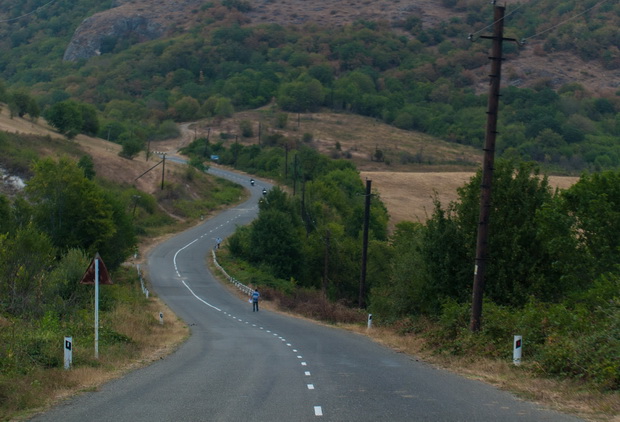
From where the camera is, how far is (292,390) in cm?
1347

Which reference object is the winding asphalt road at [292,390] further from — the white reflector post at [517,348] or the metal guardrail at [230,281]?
the metal guardrail at [230,281]

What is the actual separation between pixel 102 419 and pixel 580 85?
673 feet

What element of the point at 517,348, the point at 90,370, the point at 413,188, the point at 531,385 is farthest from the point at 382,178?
the point at 531,385

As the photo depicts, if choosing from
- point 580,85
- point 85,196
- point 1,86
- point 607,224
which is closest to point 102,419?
point 607,224

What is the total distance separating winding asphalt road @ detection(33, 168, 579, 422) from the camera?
36.4ft

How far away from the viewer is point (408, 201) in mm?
99812

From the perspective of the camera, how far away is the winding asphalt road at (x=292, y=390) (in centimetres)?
1110

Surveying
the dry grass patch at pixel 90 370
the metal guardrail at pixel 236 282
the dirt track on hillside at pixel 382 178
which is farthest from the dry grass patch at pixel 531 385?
the dirt track on hillside at pixel 382 178

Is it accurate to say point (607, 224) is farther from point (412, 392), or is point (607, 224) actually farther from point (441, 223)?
point (412, 392)

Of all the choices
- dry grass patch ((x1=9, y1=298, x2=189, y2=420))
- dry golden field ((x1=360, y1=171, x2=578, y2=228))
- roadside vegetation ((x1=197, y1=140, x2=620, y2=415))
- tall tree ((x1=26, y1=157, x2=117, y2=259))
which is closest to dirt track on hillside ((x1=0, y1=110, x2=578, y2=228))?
dry golden field ((x1=360, y1=171, x2=578, y2=228))

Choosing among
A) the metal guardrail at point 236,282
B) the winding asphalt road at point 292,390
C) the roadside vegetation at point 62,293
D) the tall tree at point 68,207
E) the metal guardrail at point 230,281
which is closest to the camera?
the winding asphalt road at point 292,390

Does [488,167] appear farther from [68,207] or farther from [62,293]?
[68,207]

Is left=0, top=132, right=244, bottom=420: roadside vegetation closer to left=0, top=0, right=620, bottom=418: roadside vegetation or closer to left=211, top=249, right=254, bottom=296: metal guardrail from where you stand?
left=0, top=0, right=620, bottom=418: roadside vegetation

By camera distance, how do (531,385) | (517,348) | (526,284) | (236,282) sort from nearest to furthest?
(531,385) < (517,348) < (526,284) < (236,282)
